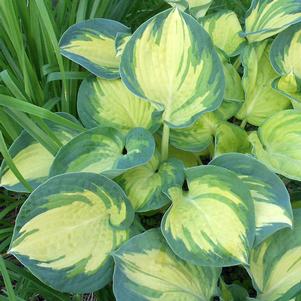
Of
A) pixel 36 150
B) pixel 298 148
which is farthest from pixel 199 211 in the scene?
pixel 36 150

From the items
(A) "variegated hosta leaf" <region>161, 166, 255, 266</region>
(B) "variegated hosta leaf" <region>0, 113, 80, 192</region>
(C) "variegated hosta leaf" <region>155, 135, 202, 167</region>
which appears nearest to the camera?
(A) "variegated hosta leaf" <region>161, 166, 255, 266</region>

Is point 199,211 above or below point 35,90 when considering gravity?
below

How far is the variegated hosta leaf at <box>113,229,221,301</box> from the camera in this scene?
2.48 ft

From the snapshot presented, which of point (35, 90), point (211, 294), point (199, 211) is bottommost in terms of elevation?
point (211, 294)

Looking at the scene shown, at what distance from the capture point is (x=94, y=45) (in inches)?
37.8

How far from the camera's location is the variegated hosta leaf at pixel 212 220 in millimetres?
724

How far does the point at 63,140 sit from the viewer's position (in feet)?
2.94

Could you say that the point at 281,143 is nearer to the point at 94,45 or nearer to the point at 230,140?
the point at 230,140

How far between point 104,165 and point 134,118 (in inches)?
5.1

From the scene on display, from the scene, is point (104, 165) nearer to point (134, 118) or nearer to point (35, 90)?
point (134, 118)

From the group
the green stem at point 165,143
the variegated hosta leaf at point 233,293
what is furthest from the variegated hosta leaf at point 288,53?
the variegated hosta leaf at point 233,293

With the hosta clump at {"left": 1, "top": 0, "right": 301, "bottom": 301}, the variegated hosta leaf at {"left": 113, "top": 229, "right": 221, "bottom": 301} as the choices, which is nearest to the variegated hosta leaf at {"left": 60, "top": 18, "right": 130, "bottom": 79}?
the hosta clump at {"left": 1, "top": 0, "right": 301, "bottom": 301}

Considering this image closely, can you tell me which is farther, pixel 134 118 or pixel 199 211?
pixel 134 118

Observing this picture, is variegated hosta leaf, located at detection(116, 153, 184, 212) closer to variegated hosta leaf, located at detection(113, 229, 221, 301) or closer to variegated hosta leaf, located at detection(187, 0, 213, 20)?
variegated hosta leaf, located at detection(113, 229, 221, 301)
